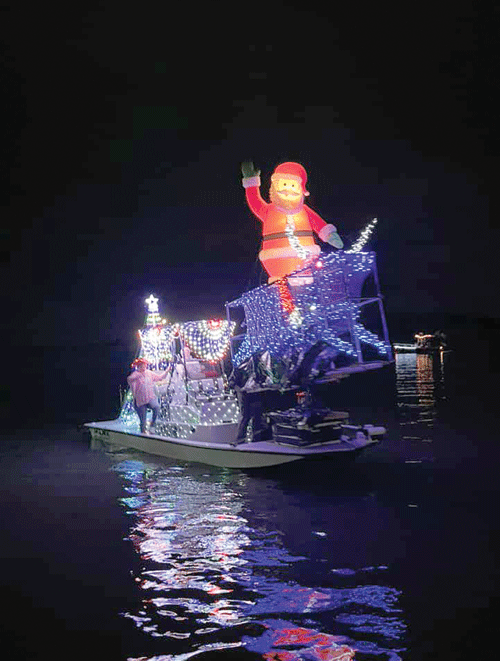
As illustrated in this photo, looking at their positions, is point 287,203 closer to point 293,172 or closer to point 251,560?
point 293,172

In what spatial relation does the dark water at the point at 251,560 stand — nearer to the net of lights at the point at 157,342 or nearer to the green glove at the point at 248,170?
the net of lights at the point at 157,342

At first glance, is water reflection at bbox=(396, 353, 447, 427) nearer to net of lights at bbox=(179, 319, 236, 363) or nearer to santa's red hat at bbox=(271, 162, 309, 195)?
net of lights at bbox=(179, 319, 236, 363)

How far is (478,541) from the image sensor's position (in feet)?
36.4

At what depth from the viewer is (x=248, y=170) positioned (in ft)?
57.3

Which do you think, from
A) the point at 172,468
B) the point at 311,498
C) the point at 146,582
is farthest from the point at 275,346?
the point at 146,582

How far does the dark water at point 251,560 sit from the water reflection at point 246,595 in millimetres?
26

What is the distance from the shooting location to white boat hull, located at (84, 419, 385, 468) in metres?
14.8

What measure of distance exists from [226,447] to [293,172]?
602 centimetres

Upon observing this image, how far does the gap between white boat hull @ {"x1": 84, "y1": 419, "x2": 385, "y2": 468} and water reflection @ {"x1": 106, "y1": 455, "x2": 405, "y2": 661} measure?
1848 mm

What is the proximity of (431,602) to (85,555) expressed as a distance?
16.3ft

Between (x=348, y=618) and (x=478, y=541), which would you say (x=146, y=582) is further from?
(x=478, y=541)

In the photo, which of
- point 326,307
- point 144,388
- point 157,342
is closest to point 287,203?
point 326,307

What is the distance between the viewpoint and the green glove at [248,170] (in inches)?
683

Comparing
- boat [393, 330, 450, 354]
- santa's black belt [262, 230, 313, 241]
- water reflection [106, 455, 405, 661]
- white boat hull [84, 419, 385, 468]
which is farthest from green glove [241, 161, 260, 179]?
boat [393, 330, 450, 354]
